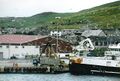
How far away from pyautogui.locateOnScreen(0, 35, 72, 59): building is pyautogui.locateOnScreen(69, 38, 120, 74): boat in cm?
2119

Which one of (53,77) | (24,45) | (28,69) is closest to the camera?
(53,77)

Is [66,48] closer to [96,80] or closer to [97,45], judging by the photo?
[97,45]

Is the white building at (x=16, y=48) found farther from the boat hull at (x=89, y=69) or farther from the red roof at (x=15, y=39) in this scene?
the boat hull at (x=89, y=69)

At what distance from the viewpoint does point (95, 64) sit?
10062 centimetres

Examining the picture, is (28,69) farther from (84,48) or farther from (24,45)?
(24,45)

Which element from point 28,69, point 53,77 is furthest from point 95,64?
point 28,69

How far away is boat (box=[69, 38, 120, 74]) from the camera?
9862cm

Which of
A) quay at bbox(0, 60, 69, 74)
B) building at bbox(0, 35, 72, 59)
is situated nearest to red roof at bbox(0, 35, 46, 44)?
building at bbox(0, 35, 72, 59)

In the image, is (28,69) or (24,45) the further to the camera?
(24,45)

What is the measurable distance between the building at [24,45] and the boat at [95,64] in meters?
21.2

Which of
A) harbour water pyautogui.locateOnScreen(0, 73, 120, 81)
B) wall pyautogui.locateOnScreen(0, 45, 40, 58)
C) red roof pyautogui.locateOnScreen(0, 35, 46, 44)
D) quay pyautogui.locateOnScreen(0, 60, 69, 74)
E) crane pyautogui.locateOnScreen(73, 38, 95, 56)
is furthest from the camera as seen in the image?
red roof pyautogui.locateOnScreen(0, 35, 46, 44)

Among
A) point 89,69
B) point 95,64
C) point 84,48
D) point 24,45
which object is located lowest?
point 89,69

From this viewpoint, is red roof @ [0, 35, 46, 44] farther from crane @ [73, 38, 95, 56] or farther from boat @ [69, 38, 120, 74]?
boat @ [69, 38, 120, 74]

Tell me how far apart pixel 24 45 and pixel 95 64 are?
29.4 meters
